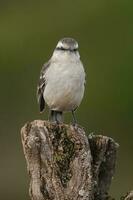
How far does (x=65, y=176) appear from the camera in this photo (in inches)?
505

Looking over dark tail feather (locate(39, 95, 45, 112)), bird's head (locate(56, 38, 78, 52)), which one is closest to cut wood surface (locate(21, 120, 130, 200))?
bird's head (locate(56, 38, 78, 52))

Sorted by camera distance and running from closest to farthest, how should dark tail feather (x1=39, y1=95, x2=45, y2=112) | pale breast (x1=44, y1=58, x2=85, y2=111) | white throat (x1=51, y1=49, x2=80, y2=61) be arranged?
pale breast (x1=44, y1=58, x2=85, y2=111) < white throat (x1=51, y1=49, x2=80, y2=61) < dark tail feather (x1=39, y1=95, x2=45, y2=112)

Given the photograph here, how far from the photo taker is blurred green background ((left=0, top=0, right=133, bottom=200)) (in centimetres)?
→ 2678

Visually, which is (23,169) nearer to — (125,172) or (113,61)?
(125,172)

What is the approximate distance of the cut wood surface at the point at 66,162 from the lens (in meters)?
12.8

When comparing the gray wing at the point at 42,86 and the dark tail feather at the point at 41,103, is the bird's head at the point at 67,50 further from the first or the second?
the dark tail feather at the point at 41,103

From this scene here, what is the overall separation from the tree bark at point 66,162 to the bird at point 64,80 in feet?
7.41

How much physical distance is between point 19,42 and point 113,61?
3.12 metres

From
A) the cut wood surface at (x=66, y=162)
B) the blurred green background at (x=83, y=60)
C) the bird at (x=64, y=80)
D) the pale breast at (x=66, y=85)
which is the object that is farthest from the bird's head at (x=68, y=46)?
the blurred green background at (x=83, y=60)

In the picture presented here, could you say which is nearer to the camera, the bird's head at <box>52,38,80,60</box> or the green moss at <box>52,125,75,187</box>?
the green moss at <box>52,125,75,187</box>

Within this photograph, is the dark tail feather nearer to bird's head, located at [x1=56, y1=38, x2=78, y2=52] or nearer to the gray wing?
the gray wing

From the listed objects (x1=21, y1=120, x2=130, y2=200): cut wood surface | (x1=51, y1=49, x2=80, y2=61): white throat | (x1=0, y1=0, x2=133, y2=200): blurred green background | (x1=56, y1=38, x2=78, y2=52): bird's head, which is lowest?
(x1=0, y1=0, x2=133, y2=200): blurred green background

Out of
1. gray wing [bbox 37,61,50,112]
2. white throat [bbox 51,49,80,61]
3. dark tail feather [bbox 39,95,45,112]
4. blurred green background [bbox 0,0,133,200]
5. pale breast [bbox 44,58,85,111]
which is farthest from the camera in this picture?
blurred green background [bbox 0,0,133,200]

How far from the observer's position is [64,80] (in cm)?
1545
